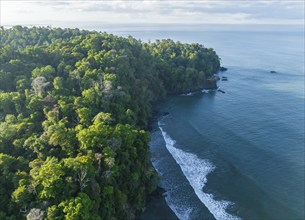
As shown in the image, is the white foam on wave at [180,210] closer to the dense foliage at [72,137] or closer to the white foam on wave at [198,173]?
the white foam on wave at [198,173]

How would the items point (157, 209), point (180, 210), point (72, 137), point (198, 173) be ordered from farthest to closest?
point (198, 173), point (157, 209), point (180, 210), point (72, 137)

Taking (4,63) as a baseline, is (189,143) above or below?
below

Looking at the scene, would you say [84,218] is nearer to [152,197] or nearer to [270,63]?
[152,197]

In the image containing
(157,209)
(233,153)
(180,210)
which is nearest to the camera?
(180,210)

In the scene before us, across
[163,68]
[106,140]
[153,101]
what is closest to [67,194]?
[106,140]

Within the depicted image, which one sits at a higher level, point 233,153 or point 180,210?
point 233,153

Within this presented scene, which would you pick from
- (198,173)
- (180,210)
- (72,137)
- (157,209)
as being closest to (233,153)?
(198,173)

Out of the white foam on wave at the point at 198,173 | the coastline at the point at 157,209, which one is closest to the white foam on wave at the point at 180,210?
the coastline at the point at 157,209

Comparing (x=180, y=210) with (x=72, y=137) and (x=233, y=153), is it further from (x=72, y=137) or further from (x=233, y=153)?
(x=233, y=153)
